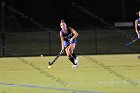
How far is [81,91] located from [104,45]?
2033 centimetres

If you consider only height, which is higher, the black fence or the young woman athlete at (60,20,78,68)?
the young woman athlete at (60,20,78,68)

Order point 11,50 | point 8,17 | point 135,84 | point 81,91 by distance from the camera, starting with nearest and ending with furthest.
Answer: point 81,91 < point 135,84 < point 11,50 < point 8,17

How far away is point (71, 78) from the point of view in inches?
603

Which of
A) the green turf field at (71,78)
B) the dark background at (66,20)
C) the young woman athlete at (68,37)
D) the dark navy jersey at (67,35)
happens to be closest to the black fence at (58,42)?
the dark background at (66,20)

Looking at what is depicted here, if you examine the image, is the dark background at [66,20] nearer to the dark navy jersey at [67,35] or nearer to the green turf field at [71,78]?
the green turf field at [71,78]

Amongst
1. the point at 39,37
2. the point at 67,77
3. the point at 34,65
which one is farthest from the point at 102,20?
the point at 67,77

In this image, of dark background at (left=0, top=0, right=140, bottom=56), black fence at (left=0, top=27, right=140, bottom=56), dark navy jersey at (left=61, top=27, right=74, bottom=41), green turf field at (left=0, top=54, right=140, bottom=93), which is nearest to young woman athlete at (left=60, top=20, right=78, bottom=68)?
dark navy jersey at (left=61, top=27, right=74, bottom=41)

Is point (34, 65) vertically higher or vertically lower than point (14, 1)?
lower

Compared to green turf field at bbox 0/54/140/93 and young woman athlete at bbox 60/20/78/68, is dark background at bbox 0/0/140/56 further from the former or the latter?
young woman athlete at bbox 60/20/78/68

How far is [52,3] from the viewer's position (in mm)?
44750

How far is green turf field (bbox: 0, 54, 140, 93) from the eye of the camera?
1288 centimetres

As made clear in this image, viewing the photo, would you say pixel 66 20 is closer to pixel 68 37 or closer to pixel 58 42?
pixel 58 42

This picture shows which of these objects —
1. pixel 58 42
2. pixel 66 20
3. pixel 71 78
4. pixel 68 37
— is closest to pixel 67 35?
pixel 68 37

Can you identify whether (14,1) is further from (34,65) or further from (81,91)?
Answer: (81,91)
